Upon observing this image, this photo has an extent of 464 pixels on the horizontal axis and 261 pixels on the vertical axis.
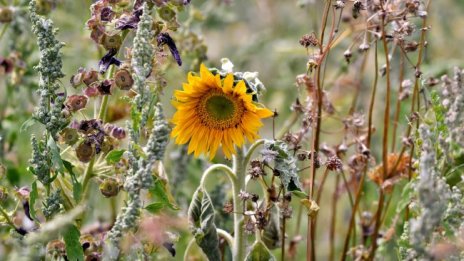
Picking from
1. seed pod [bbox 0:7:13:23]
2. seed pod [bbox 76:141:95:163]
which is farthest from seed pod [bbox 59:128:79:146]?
seed pod [bbox 0:7:13:23]

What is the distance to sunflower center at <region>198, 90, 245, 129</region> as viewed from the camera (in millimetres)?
1454

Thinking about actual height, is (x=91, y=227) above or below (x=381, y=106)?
below

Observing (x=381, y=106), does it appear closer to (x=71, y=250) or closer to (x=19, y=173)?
(x=19, y=173)

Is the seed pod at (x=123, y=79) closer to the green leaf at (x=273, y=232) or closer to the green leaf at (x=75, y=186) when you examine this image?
the green leaf at (x=75, y=186)

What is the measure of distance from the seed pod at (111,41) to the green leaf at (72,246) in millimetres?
295

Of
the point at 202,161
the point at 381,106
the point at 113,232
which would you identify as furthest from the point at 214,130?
the point at 381,106

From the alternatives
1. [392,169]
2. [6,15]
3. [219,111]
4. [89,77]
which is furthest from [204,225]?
[6,15]

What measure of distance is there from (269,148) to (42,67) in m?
A: 0.38

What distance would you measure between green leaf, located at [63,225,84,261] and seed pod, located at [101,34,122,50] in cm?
30

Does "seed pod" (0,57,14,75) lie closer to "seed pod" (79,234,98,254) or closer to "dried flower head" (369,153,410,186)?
"seed pod" (79,234,98,254)

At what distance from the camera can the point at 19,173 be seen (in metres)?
2.00

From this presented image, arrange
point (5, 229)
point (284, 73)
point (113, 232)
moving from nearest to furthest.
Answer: point (113, 232) → point (5, 229) → point (284, 73)

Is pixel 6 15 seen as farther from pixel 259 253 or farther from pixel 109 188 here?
pixel 259 253

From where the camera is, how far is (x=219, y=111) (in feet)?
4.86
